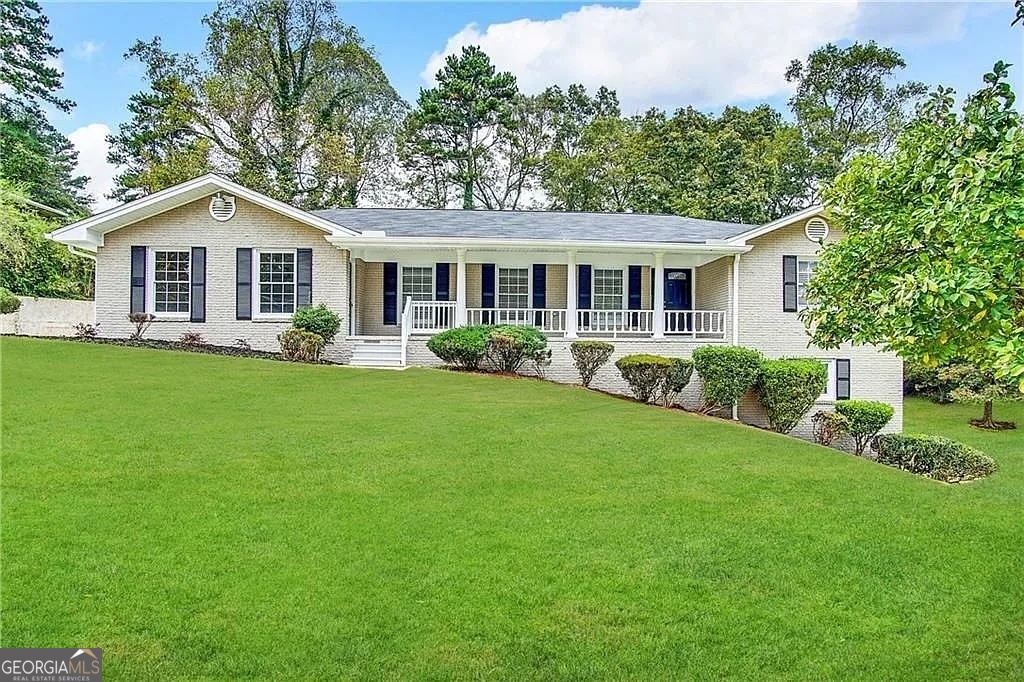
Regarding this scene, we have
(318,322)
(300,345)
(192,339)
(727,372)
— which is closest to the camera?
(727,372)

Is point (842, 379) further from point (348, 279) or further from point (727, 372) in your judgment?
point (348, 279)

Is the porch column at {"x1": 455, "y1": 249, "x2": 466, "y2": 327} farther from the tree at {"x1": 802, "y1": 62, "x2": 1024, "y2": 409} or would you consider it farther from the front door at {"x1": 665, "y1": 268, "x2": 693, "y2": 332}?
the tree at {"x1": 802, "y1": 62, "x2": 1024, "y2": 409}

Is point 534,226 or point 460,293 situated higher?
point 534,226

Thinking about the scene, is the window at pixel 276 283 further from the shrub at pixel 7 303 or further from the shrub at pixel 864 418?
the shrub at pixel 864 418

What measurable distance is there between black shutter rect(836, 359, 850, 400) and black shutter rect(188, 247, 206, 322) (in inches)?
617

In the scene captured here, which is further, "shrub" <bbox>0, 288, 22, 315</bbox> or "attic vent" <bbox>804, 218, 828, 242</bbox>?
"shrub" <bbox>0, 288, 22, 315</bbox>

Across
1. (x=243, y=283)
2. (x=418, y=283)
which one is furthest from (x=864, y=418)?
(x=243, y=283)

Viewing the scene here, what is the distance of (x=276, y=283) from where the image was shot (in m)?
18.2

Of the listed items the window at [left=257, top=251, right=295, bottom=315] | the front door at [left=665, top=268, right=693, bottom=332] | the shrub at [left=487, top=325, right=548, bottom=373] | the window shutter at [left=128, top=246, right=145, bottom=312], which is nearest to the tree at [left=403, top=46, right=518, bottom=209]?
the front door at [left=665, top=268, right=693, bottom=332]

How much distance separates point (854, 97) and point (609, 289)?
78.2ft

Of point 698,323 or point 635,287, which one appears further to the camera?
point 635,287

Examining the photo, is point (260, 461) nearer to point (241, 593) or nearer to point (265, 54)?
point (241, 593)

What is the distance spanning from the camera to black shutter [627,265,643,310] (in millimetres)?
20281

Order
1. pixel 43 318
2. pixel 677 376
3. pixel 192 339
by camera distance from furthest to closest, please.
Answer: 1. pixel 43 318
2. pixel 192 339
3. pixel 677 376
